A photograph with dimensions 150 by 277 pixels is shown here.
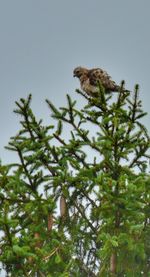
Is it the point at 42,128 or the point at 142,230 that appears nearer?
the point at 142,230

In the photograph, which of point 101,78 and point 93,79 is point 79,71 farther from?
point 101,78

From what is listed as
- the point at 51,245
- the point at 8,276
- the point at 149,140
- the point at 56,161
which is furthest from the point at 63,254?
the point at 149,140

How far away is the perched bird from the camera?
37.8 ft

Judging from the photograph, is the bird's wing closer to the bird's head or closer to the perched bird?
the perched bird

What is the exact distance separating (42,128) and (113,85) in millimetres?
2501

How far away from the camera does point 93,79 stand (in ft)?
39.1

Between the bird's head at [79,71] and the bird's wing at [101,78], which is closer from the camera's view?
the bird's wing at [101,78]

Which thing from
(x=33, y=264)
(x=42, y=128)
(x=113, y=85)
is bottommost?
(x=33, y=264)

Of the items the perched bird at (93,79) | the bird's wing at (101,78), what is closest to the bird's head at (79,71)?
the perched bird at (93,79)

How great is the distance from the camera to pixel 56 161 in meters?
9.88

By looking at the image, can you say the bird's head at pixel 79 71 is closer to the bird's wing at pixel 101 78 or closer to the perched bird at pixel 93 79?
the perched bird at pixel 93 79

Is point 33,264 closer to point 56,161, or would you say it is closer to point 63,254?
point 63,254

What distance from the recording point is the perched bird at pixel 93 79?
11.5 meters

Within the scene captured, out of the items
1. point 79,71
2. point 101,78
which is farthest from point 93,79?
point 79,71
